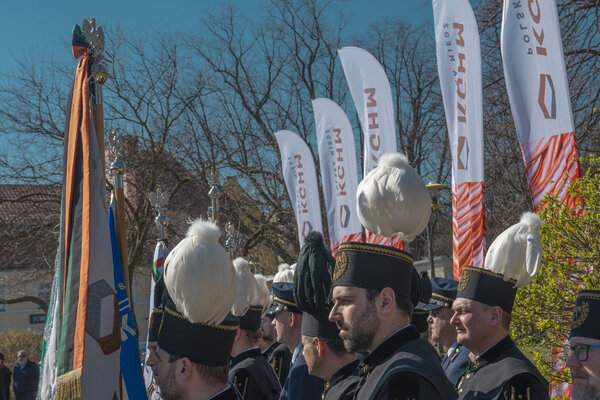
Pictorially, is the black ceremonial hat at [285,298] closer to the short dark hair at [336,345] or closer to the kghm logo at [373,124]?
the short dark hair at [336,345]

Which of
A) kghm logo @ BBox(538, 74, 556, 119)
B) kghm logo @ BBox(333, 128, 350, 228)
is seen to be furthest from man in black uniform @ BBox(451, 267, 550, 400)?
kghm logo @ BBox(333, 128, 350, 228)

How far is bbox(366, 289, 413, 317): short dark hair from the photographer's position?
A: 319cm

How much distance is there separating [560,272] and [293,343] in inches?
87.7

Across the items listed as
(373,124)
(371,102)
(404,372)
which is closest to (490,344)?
(404,372)

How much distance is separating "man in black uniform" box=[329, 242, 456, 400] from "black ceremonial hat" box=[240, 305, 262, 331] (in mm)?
2788

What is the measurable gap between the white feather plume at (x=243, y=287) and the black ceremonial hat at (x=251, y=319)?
8cm

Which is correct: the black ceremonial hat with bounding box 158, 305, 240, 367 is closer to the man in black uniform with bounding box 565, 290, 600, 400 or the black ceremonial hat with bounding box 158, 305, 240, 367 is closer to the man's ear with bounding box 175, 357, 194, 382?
the man's ear with bounding box 175, 357, 194, 382


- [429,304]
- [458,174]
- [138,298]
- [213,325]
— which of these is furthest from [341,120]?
[138,298]

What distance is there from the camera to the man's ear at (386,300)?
3.19 meters

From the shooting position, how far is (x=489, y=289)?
4406mm

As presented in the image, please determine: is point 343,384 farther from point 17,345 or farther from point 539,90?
point 17,345

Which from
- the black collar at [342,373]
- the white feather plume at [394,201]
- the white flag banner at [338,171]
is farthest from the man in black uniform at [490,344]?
the white flag banner at [338,171]

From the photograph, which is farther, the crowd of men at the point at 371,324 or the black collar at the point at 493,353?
the black collar at the point at 493,353

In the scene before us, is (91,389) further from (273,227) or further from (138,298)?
(138,298)
